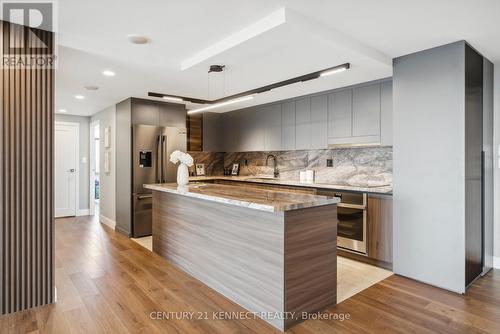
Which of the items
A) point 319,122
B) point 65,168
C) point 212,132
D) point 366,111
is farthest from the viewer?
point 65,168

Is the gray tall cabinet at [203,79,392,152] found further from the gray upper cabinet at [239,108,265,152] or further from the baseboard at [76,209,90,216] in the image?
the baseboard at [76,209,90,216]

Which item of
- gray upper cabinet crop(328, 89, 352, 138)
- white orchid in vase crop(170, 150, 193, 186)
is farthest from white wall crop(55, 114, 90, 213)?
gray upper cabinet crop(328, 89, 352, 138)

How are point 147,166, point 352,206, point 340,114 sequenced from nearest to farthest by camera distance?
1. point 352,206
2. point 340,114
3. point 147,166

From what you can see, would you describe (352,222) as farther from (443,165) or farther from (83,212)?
(83,212)

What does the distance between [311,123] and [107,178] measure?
409cm

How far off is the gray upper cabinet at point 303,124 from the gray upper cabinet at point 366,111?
0.81 metres

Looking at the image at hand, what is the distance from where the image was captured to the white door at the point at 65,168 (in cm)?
693

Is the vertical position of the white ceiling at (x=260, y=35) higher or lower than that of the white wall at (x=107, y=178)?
higher

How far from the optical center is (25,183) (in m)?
2.61

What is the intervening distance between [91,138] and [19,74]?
5030 millimetres

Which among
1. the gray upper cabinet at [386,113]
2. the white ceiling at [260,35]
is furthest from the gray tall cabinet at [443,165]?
the gray upper cabinet at [386,113]

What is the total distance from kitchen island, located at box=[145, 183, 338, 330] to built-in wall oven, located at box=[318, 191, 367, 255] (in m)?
1.18

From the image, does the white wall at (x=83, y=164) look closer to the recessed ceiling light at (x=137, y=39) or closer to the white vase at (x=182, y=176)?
the white vase at (x=182, y=176)

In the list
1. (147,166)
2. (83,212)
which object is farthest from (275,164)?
(83,212)
